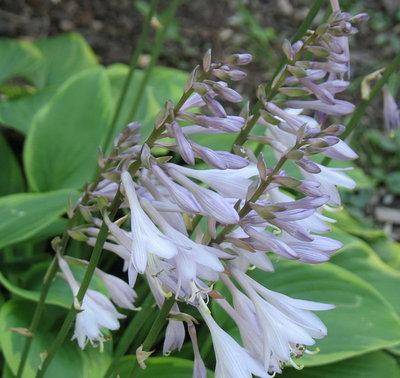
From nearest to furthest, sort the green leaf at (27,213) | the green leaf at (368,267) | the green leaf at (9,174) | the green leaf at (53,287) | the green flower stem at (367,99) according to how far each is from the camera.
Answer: the green flower stem at (367,99)
the green leaf at (53,287)
the green leaf at (27,213)
the green leaf at (368,267)
the green leaf at (9,174)

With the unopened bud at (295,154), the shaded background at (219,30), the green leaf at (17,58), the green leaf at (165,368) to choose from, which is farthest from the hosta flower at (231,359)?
the shaded background at (219,30)

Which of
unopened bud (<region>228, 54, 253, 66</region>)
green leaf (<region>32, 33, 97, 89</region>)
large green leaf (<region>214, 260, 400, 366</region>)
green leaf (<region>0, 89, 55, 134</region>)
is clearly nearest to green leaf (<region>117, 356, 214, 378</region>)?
large green leaf (<region>214, 260, 400, 366</region>)

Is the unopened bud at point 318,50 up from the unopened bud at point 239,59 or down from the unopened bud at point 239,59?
up

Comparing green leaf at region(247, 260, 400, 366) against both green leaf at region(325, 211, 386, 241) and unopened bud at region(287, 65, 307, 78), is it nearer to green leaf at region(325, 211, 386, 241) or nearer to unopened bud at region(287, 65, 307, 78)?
green leaf at region(325, 211, 386, 241)

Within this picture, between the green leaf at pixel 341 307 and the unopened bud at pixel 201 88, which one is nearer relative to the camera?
the unopened bud at pixel 201 88

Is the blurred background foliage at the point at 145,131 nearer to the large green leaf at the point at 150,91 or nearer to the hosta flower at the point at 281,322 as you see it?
the large green leaf at the point at 150,91

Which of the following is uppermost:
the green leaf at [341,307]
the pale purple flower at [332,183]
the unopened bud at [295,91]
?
the unopened bud at [295,91]

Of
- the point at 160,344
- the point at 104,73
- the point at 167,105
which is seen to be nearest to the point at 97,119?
the point at 104,73
